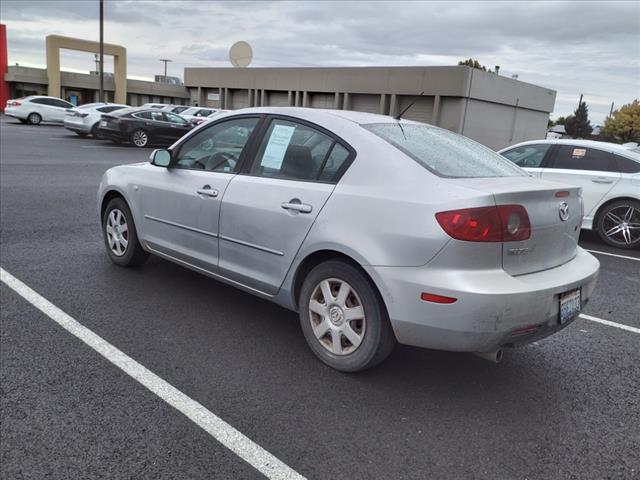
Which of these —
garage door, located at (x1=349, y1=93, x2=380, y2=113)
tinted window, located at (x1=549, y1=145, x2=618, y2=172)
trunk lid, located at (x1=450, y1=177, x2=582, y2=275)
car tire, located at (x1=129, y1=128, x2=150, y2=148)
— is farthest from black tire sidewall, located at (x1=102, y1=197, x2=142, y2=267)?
garage door, located at (x1=349, y1=93, x2=380, y2=113)

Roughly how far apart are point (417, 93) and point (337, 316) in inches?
1204

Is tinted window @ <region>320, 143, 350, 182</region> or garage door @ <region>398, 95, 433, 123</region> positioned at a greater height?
garage door @ <region>398, 95, 433, 123</region>

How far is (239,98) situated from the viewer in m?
44.0

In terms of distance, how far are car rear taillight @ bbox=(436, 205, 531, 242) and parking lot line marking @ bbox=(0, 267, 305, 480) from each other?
56.5 inches

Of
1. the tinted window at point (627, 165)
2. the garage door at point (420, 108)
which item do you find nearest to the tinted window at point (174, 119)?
the tinted window at point (627, 165)

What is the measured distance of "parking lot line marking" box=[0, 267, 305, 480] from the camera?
2.55 meters

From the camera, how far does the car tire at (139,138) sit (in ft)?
63.3

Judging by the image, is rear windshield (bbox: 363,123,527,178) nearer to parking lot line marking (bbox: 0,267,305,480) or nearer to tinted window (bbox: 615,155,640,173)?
parking lot line marking (bbox: 0,267,305,480)

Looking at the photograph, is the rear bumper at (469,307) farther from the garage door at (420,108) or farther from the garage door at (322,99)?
the garage door at (322,99)

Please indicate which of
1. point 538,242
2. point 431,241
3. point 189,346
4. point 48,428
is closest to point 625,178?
point 538,242

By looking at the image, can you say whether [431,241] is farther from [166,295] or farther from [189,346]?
A: [166,295]

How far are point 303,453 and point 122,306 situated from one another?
91.7 inches

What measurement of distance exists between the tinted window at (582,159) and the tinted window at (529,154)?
20 centimetres

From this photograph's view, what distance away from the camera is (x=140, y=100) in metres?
51.0
